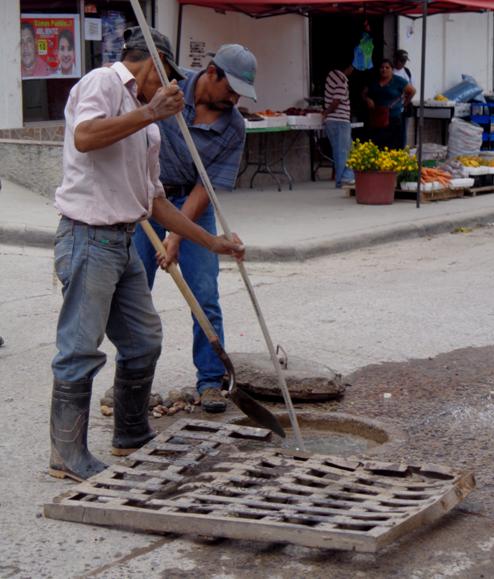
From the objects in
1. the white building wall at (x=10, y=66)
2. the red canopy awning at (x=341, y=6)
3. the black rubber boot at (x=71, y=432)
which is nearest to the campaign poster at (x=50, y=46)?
the white building wall at (x=10, y=66)

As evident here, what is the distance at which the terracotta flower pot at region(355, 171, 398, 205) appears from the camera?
1323 centimetres

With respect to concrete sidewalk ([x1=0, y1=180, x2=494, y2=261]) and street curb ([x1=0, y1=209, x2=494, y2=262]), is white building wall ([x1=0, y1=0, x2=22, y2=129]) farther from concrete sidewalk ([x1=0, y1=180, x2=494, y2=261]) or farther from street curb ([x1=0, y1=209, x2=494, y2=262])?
street curb ([x1=0, y1=209, x2=494, y2=262])

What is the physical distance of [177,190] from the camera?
5.68 m

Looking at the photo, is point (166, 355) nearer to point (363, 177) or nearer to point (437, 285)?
point (437, 285)

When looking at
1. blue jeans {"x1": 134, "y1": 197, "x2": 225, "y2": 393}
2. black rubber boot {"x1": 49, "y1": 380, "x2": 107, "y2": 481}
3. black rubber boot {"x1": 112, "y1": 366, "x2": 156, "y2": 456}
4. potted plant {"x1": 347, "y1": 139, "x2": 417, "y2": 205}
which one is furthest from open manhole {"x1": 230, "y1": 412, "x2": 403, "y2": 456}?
potted plant {"x1": 347, "y1": 139, "x2": 417, "y2": 205}

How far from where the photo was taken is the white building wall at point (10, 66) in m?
12.5

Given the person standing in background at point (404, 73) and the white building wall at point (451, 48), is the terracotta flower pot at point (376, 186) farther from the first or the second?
the white building wall at point (451, 48)

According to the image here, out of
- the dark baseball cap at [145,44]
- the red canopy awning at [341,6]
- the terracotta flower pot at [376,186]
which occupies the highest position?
the red canopy awning at [341,6]

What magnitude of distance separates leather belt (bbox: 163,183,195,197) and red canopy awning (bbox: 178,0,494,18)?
26.6ft

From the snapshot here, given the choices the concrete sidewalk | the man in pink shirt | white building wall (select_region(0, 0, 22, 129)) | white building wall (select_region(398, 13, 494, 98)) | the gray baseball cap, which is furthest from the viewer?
white building wall (select_region(398, 13, 494, 98))

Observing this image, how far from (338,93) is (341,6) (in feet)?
3.97

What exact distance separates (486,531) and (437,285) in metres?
4.97

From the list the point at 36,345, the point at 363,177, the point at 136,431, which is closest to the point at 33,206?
the point at 363,177

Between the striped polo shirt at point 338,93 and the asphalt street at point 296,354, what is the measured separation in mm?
3377
